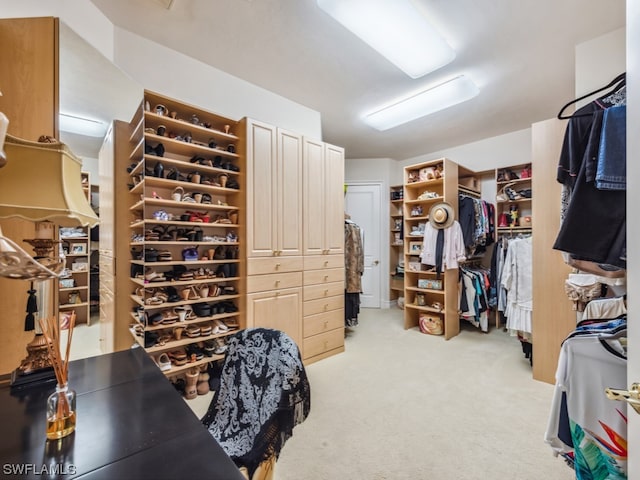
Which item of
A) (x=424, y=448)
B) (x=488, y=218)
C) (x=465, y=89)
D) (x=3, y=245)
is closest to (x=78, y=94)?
(x=3, y=245)

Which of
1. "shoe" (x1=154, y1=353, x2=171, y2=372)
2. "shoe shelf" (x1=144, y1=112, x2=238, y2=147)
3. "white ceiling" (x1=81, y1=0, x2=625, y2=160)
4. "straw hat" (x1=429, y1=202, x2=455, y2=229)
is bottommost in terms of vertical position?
"shoe" (x1=154, y1=353, x2=171, y2=372)

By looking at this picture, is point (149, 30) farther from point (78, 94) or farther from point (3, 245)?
point (3, 245)

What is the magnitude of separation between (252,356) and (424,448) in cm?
121

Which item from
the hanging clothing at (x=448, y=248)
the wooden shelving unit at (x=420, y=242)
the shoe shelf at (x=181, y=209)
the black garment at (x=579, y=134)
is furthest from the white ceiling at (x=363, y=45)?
the hanging clothing at (x=448, y=248)

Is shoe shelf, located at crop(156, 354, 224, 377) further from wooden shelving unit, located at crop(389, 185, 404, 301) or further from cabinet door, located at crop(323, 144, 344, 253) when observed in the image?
wooden shelving unit, located at crop(389, 185, 404, 301)

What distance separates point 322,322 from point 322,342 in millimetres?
204

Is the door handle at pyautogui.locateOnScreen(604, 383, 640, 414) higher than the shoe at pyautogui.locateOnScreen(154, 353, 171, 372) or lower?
higher

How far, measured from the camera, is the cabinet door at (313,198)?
2799 millimetres

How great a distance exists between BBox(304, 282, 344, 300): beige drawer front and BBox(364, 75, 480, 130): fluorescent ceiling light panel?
78.4 inches

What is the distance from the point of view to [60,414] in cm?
73

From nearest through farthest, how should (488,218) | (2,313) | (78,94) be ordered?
(2,313) → (78,94) → (488,218)

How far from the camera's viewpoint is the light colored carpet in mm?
1484

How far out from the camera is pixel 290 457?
1560mm

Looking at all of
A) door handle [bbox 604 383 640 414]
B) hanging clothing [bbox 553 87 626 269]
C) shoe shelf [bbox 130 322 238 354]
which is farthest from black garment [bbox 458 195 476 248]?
door handle [bbox 604 383 640 414]
